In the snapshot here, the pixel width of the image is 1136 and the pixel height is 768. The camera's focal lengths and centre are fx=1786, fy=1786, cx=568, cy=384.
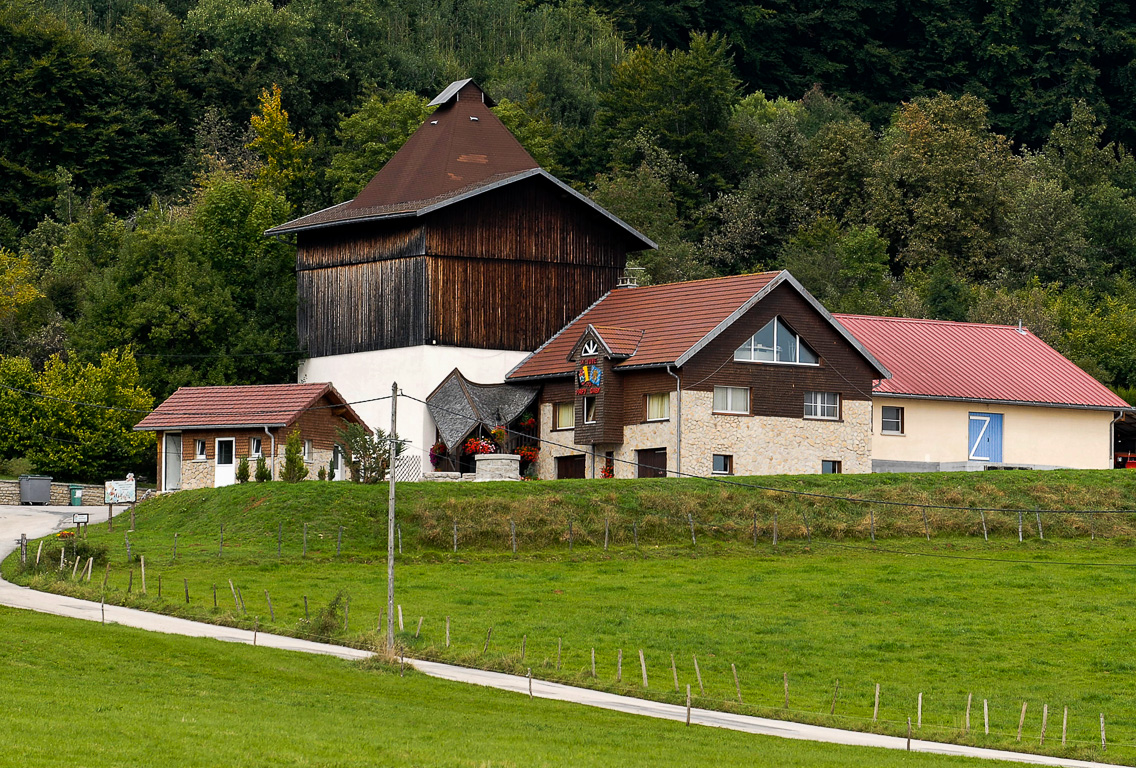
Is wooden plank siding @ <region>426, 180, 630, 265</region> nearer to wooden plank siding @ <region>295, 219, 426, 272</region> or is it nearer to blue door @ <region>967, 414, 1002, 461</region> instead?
wooden plank siding @ <region>295, 219, 426, 272</region>

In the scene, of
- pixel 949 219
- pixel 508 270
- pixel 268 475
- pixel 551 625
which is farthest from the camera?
pixel 949 219

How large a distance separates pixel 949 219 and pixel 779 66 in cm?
3745

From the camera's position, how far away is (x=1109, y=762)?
107 ft

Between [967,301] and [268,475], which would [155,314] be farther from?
[967,301]

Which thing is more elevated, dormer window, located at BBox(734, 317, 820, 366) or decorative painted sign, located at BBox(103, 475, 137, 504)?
dormer window, located at BBox(734, 317, 820, 366)

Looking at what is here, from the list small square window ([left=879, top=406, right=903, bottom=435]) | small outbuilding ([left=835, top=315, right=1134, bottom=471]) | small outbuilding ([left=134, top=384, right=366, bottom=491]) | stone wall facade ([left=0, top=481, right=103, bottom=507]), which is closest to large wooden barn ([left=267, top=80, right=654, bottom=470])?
small outbuilding ([left=134, top=384, right=366, bottom=491])

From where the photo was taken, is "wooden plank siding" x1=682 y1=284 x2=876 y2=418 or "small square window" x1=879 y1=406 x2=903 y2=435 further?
"small square window" x1=879 y1=406 x2=903 y2=435

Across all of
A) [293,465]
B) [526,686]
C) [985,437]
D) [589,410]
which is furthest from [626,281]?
[526,686]

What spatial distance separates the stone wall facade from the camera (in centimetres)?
6706

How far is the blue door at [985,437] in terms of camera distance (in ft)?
226

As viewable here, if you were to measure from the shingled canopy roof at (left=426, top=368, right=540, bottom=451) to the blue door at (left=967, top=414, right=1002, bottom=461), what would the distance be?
1714 centimetres

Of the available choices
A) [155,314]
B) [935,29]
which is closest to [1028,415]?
[155,314]

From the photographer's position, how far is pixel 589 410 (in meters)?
63.5

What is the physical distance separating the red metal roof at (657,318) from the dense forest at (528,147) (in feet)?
38.6
